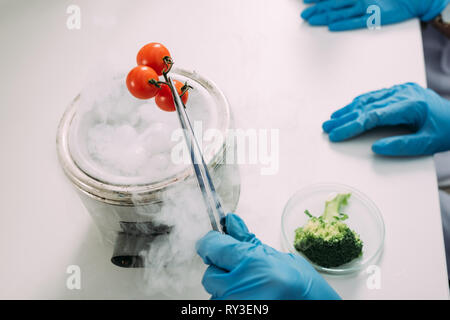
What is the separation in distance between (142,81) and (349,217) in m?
0.87

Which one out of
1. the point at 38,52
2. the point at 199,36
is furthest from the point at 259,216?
the point at 38,52

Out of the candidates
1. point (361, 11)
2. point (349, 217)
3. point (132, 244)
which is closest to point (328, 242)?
point (349, 217)

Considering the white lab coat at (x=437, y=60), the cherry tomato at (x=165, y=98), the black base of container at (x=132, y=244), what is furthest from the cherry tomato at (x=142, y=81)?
the white lab coat at (x=437, y=60)

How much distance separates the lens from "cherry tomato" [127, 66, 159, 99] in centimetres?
106

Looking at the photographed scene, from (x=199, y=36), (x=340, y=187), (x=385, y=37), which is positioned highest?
(x=199, y=36)

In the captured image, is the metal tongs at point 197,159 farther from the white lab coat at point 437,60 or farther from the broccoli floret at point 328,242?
the white lab coat at point 437,60

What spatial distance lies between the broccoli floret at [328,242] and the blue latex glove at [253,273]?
12 centimetres

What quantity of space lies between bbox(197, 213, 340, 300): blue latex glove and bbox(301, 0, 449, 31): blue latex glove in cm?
133

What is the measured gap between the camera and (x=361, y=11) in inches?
76.8

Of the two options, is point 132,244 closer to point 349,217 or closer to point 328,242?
point 328,242

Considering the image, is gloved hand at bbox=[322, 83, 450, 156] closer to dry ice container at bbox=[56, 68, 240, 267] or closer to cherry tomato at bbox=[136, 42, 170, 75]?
dry ice container at bbox=[56, 68, 240, 267]

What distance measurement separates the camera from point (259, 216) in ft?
4.67

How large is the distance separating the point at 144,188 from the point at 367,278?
788 millimetres

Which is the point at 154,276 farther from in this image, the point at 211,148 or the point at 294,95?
the point at 294,95
